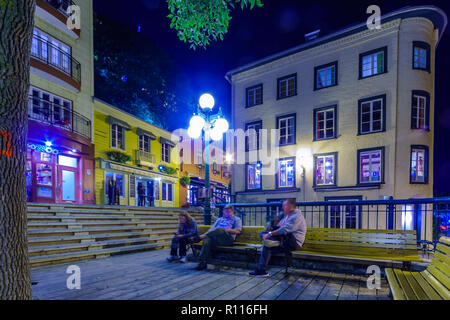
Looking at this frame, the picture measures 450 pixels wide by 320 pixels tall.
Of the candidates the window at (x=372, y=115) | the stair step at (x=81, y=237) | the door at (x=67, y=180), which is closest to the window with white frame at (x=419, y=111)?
the window at (x=372, y=115)

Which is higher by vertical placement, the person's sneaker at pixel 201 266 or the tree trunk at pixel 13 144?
the tree trunk at pixel 13 144

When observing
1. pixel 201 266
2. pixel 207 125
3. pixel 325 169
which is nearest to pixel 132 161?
pixel 207 125

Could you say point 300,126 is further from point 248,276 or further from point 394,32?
point 248,276

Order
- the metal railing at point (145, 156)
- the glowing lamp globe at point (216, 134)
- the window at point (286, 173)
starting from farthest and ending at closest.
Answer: the metal railing at point (145, 156) < the window at point (286, 173) < the glowing lamp globe at point (216, 134)

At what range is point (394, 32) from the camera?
14.8m

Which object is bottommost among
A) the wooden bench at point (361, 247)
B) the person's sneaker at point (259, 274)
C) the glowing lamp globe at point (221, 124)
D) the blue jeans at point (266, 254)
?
the person's sneaker at point (259, 274)

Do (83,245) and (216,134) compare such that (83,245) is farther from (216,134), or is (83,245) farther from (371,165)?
(371,165)

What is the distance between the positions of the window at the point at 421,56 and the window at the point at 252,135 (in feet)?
33.0

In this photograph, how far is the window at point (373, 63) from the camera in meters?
15.1

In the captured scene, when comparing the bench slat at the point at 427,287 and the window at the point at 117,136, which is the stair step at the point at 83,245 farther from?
the window at the point at 117,136

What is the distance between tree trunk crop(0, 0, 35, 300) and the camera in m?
2.63

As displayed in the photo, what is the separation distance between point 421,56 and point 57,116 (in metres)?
22.1

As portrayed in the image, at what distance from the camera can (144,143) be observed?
75.8 feet
